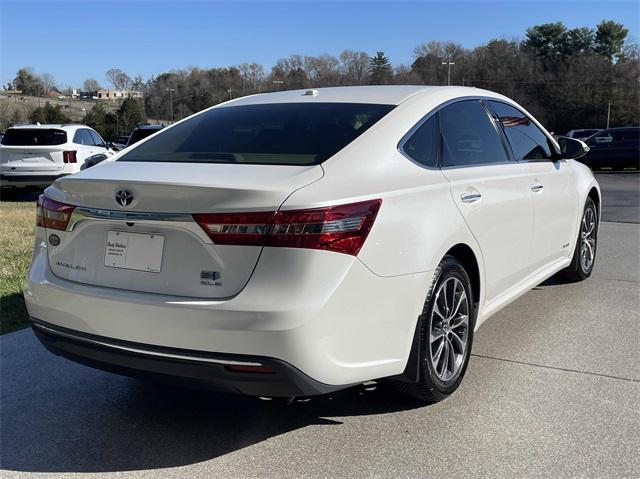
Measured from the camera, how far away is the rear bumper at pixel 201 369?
2.63 metres

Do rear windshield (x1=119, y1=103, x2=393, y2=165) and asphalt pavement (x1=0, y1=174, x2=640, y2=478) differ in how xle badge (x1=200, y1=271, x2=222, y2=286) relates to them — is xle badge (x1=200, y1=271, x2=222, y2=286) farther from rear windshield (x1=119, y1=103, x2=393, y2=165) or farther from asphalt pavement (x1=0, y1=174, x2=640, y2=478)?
asphalt pavement (x1=0, y1=174, x2=640, y2=478)

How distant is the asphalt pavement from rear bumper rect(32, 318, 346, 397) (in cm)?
41

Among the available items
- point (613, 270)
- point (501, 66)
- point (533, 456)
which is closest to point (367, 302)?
point (533, 456)

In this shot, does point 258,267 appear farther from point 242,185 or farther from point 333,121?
point 333,121

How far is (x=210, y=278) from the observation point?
269 centimetres

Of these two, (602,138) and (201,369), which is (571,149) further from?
(602,138)

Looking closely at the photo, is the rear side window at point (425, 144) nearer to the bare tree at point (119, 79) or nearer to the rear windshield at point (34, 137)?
the rear windshield at point (34, 137)

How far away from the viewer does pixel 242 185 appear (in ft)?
8.89

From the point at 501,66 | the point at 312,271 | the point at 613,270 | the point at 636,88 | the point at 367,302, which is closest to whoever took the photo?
the point at 312,271

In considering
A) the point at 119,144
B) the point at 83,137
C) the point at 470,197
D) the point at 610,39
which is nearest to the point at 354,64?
the point at 610,39

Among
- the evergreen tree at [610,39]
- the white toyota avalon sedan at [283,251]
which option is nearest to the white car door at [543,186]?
the white toyota avalon sedan at [283,251]

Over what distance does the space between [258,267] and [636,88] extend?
92395 mm

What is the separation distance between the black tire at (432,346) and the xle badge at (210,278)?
3.37ft

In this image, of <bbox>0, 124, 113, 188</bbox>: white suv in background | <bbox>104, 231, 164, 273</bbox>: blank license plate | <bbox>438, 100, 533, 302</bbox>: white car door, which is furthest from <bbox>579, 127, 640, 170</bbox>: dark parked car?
<bbox>104, 231, 164, 273</bbox>: blank license plate
